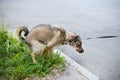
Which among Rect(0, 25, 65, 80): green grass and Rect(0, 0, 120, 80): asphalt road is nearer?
Rect(0, 25, 65, 80): green grass

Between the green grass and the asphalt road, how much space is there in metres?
1.11

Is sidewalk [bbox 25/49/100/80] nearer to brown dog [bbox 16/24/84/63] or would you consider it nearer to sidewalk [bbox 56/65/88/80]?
sidewalk [bbox 56/65/88/80]

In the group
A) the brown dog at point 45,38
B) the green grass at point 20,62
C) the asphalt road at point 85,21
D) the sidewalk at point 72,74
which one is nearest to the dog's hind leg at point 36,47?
the brown dog at point 45,38

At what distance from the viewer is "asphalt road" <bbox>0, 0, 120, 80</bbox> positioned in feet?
27.9

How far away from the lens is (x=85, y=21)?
13508 mm

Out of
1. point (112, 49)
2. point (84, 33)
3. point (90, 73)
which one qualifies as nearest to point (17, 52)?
point (90, 73)

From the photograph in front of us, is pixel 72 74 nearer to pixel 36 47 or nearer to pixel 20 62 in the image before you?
pixel 36 47

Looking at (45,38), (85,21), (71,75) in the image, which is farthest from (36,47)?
(85,21)

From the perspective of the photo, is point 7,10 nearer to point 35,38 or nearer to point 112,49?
point 112,49

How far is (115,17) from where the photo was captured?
14539mm

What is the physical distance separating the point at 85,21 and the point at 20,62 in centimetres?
687

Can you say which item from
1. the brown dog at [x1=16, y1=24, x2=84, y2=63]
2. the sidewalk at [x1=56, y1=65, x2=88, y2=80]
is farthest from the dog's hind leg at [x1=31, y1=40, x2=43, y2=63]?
the sidewalk at [x1=56, y1=65, x2=88, y2=80]

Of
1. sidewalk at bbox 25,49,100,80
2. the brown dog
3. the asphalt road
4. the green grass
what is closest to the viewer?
the green grass

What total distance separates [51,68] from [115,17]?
8007 mm
